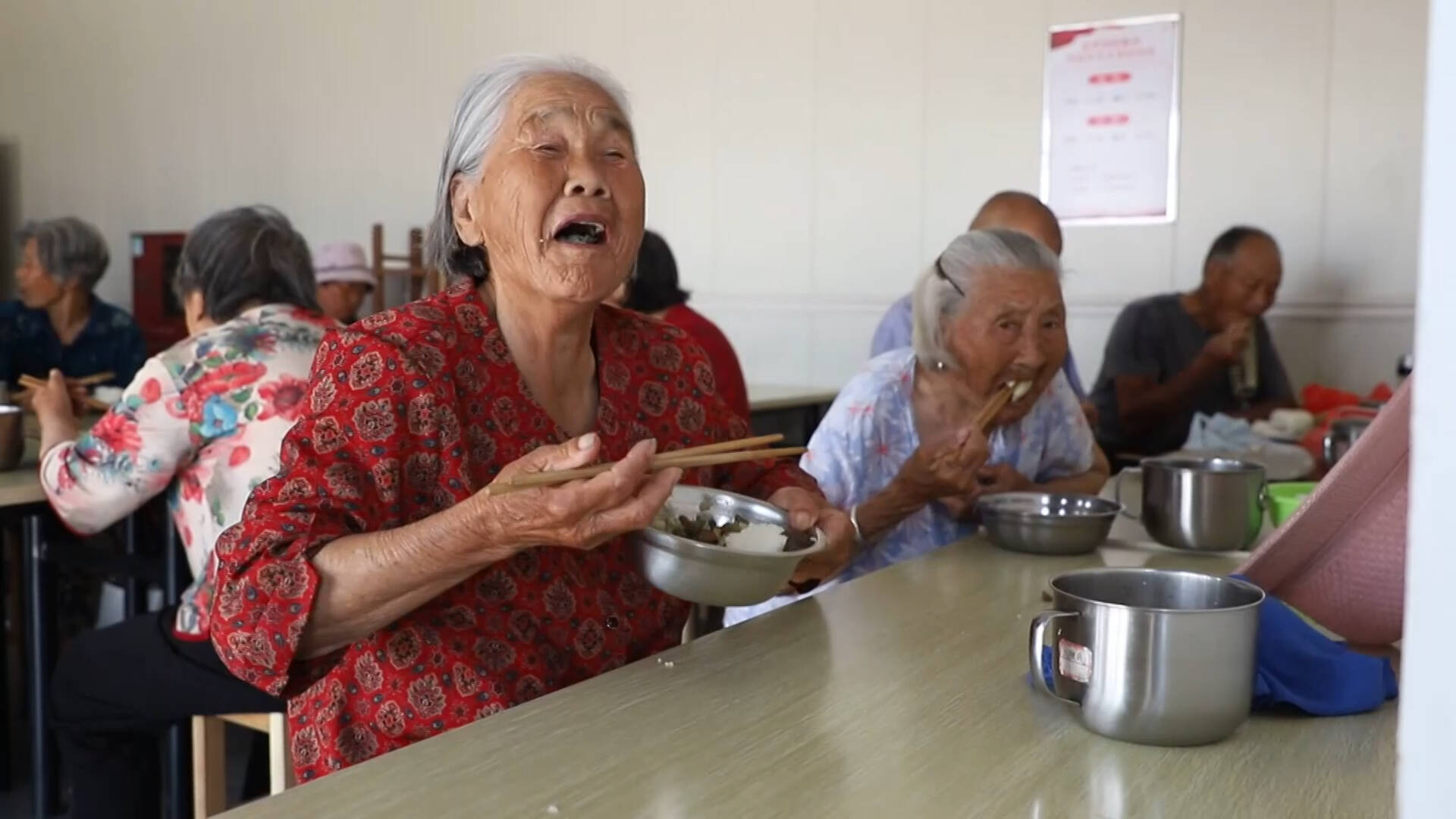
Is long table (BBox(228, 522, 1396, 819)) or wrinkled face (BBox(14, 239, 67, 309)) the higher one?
wrinkled face (BBox(14, 239, 67, 309))

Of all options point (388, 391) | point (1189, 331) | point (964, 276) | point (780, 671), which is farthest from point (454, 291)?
point (1189, 331)

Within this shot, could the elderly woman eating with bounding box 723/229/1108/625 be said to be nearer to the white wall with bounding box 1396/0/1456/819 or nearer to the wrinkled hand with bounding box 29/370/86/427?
the wrinkled hand with bounding box 29/370/86/427

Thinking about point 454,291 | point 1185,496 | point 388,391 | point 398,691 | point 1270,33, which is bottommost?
point 398,691

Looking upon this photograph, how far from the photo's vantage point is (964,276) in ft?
6.95

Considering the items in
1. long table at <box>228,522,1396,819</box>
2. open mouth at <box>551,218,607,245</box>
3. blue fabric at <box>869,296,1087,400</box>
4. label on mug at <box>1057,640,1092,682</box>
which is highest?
open mouth at <box>551,218,607,245</box>

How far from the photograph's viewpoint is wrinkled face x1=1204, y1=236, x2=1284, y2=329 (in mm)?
3861

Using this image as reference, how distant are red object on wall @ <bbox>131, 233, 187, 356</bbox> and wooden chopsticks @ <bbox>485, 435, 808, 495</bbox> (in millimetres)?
6012

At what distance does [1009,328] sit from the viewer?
209 centimetres

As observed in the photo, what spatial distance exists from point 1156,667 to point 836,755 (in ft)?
0.85

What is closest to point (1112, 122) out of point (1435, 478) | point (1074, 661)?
point (1074, 661)

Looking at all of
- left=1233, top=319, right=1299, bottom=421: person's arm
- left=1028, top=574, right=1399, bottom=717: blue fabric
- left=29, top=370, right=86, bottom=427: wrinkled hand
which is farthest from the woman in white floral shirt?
left=1233, top=319, right=1299, bottom=421: person's arm

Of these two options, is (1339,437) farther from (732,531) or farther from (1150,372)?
(732,531)

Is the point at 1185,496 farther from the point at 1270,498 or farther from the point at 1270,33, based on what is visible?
the point at 1270,33

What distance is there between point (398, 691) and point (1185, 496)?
45.3 inches
